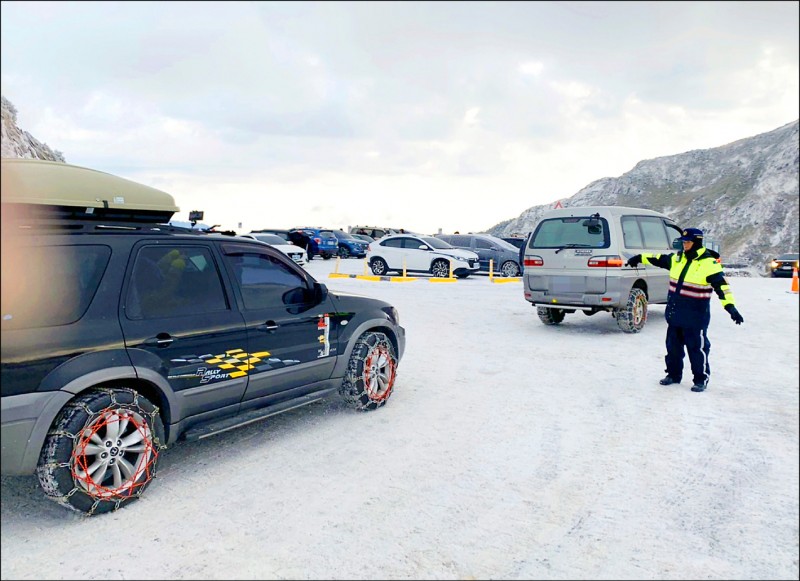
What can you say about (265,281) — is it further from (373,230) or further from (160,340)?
(373,230)

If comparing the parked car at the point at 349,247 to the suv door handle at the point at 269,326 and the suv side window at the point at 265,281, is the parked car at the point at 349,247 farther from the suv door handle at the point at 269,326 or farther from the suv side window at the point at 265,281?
the suv door handle at the point at 269,326

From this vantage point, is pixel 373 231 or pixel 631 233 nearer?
pixel 631 233

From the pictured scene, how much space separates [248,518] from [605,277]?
24.0 feet

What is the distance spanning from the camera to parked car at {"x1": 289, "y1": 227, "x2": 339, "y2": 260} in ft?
95.6

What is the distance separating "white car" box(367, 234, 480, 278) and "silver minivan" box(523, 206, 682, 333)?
396 inches

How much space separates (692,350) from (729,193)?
2907 millimetres

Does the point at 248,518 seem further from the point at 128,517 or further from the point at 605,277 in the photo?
the point at 605,277

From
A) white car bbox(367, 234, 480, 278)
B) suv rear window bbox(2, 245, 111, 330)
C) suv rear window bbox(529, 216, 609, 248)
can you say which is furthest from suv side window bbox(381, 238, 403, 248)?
suv rear window bbox(2, 245, 111, 330)

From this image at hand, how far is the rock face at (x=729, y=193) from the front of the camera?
161cm

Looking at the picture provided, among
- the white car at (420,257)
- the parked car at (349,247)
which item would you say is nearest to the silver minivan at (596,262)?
the white car at (420,257)

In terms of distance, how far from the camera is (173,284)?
13.0 ft

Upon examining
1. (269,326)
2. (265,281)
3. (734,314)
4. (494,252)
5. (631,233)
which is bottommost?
(734,314)

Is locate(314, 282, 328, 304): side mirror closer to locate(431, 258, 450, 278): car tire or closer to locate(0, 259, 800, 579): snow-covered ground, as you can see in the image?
locate(0, 259, 800, 579): snow-covered ground

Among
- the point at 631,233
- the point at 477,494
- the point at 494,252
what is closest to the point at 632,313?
the point at 631,233
